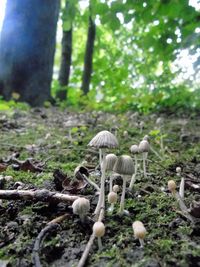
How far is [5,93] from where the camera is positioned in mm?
7789

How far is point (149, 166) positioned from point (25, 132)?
2.15 meters

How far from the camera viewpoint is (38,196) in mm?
1784

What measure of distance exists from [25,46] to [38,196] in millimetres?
6552

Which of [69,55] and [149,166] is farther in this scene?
[69,55]

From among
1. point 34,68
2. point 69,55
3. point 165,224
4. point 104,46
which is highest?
point 104,46

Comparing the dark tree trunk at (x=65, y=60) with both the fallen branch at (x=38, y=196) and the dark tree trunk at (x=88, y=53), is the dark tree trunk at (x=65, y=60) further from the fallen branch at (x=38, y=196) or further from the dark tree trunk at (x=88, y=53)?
the fallen branch at (x=38, y=196)

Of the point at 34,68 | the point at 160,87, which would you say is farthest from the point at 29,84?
the point at 160,87

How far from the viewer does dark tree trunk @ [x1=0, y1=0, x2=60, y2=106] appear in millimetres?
7750

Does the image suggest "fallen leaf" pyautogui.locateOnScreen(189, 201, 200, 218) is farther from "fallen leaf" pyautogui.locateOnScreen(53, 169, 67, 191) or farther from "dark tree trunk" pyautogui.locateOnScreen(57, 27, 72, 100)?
"dark tree trunk" pyautogui.locateOnScreen(57, 27, 72, 100)

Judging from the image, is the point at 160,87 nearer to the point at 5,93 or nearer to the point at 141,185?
the point at 5,93

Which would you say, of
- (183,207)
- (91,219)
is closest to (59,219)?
(91,219)

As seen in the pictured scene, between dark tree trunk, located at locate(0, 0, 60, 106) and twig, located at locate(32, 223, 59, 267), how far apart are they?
6.50m

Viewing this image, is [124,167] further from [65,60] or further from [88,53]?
[65,60]

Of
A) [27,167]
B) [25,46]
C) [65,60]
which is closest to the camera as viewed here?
[27,167]
